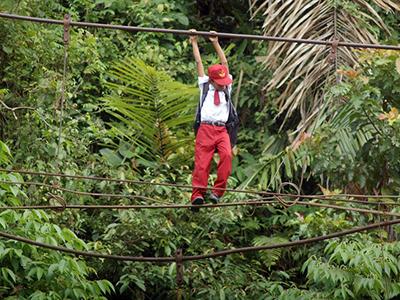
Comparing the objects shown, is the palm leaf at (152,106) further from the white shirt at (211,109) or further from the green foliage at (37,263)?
the white shirt at (211,109)

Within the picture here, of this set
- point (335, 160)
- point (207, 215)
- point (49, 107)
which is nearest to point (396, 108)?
point (335, 160)

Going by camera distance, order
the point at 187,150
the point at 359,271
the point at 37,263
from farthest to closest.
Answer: the point at 187,150
the point at 359,271
the point at 37,263

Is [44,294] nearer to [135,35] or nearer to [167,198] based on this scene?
[167,198]

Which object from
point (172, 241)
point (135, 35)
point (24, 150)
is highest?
point (135, 35)

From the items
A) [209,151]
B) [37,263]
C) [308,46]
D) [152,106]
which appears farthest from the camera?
[308,46]

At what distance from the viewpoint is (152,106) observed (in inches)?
387

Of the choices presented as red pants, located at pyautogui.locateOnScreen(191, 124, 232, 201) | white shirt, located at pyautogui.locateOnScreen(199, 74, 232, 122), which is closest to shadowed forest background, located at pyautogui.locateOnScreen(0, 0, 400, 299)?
red pants, located at pyautogui.locateOnScreen(191, 124, 232, 201)

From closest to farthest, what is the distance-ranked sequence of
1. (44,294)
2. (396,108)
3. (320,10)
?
(44,294), (396,108), (320,10)

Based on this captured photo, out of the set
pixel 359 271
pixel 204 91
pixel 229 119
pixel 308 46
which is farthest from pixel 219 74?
pixel 308 46

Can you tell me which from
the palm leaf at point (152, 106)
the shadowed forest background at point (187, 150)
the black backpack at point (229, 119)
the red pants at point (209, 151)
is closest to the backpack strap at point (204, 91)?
the black backpack at point (229, 119)

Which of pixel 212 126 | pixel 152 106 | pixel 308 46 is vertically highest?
pixel 308 46

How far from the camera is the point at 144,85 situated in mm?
9797

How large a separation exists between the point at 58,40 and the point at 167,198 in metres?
1.74

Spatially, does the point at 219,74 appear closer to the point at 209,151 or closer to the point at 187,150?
the point at 209,151
